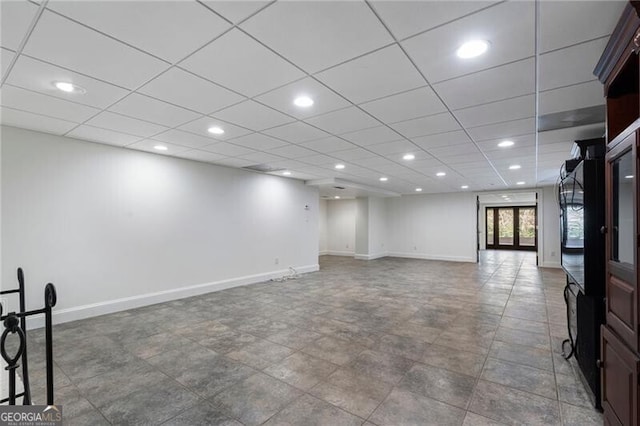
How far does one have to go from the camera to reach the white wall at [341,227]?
12.4 meters

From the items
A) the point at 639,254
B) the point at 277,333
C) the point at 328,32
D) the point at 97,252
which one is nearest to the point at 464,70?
the point at 328,32

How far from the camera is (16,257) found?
12.4 ft

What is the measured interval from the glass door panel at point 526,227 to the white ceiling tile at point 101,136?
1731 centimetres

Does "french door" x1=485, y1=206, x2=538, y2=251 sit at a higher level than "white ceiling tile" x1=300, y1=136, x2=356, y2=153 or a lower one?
lower

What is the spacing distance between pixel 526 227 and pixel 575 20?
16720 mm

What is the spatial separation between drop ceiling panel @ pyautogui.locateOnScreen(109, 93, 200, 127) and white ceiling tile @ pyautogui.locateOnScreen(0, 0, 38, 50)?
893 millimetres

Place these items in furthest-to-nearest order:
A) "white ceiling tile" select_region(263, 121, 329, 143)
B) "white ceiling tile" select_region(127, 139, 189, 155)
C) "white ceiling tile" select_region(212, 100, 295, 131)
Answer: "white ceiling tile" select_region(127, 139, 189, 155) → "white ceiling tile" select_region(263, 121, 329, 143) → "white ceiling tile" select_region(212, 100, 295, 131)

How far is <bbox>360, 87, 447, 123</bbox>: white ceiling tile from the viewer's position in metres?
2.78

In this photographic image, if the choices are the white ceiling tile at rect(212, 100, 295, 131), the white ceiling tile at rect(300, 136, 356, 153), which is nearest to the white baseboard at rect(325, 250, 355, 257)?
the white ceiling tile at rect(300, 136, 356, 153)

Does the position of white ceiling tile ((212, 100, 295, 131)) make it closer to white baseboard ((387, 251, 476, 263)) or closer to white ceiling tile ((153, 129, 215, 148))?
white ceiling tile ((153, 129, 215, 148))

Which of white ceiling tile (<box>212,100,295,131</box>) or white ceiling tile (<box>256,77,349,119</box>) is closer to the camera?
white ceiling tile (<box>256,77,349,119</box>)

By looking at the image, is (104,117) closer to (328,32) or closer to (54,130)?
(54,130)

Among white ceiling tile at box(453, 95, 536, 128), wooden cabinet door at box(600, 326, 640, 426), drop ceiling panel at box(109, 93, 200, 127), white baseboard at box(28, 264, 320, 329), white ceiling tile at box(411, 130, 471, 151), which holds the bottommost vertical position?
white baseboard at box(28, 264, 320, 329)

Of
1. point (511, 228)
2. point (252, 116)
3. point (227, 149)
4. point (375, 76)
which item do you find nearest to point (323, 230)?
point (227, 149)
